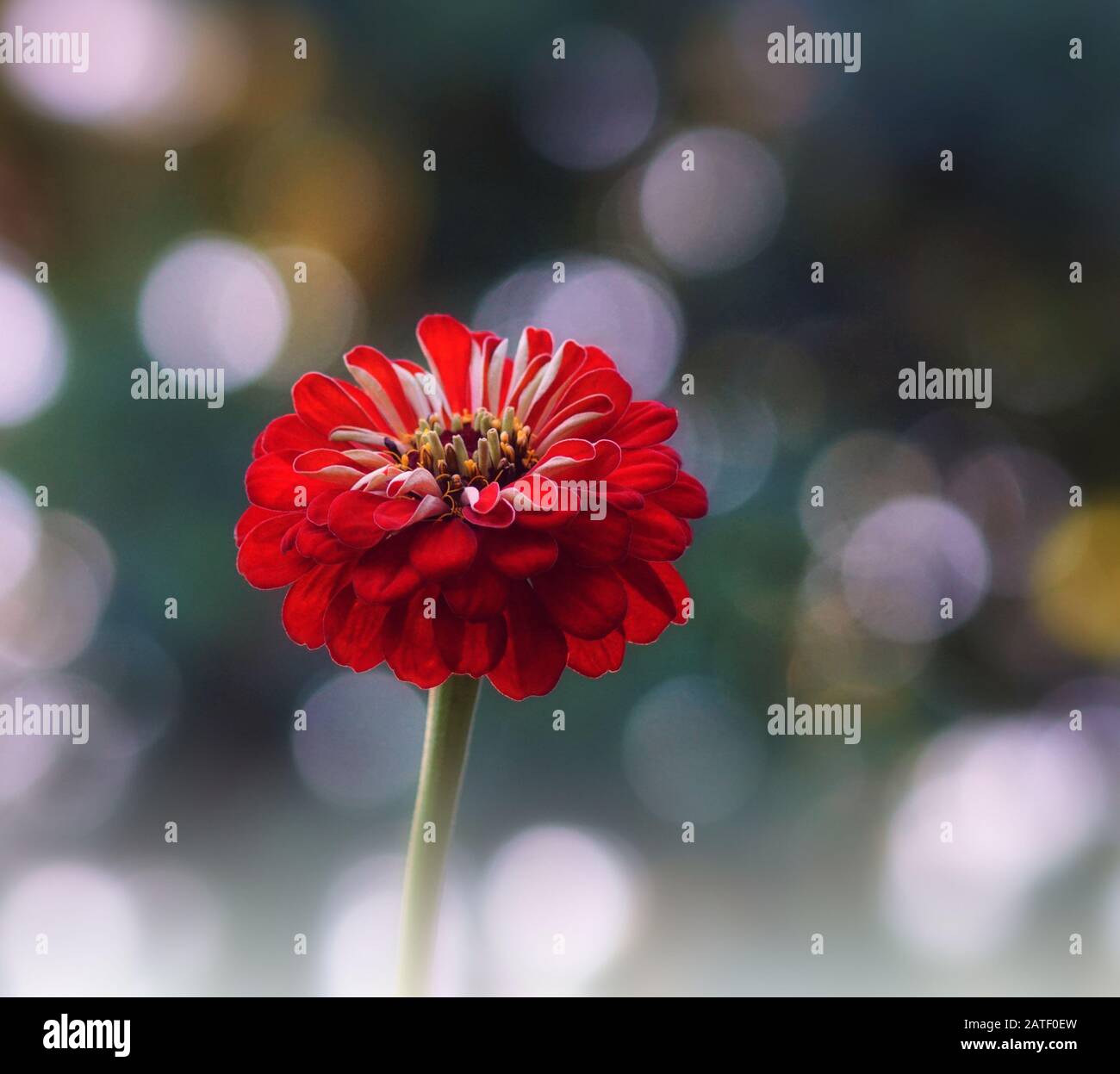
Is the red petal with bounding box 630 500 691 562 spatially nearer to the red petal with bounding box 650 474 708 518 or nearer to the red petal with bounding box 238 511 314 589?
the red petal with bounding box 650 474 708 518

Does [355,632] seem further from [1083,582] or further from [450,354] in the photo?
[1083,582]

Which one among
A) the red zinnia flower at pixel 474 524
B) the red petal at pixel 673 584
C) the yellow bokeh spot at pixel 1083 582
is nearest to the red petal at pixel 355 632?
the red zinnia flower at pixel 474 524

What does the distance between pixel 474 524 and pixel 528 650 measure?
0.05 m

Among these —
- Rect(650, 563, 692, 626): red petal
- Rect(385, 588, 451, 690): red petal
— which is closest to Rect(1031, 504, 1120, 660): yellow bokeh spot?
Rect(650, 563, 692, 626): red petal

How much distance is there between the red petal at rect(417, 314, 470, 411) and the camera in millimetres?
382

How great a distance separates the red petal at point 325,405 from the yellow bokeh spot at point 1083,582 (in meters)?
0.46

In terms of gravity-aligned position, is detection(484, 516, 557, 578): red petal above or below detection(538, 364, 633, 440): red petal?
below

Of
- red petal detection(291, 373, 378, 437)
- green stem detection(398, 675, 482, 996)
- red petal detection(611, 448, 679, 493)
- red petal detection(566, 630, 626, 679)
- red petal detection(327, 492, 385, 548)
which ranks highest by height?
red petal detection(291, 373, 378, 437)

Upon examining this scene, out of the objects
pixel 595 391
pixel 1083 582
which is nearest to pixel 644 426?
pixel 595 391

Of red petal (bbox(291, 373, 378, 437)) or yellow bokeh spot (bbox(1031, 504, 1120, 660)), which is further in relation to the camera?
yellow bokeh spot (bbox(1031, 504, 1120, 660))

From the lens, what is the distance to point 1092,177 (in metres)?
0.60

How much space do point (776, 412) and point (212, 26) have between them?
451 millimetres

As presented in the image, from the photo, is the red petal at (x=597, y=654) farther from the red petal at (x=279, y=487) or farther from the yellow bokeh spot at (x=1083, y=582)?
the yellow bokeh spot at (x=1083, y=582)
